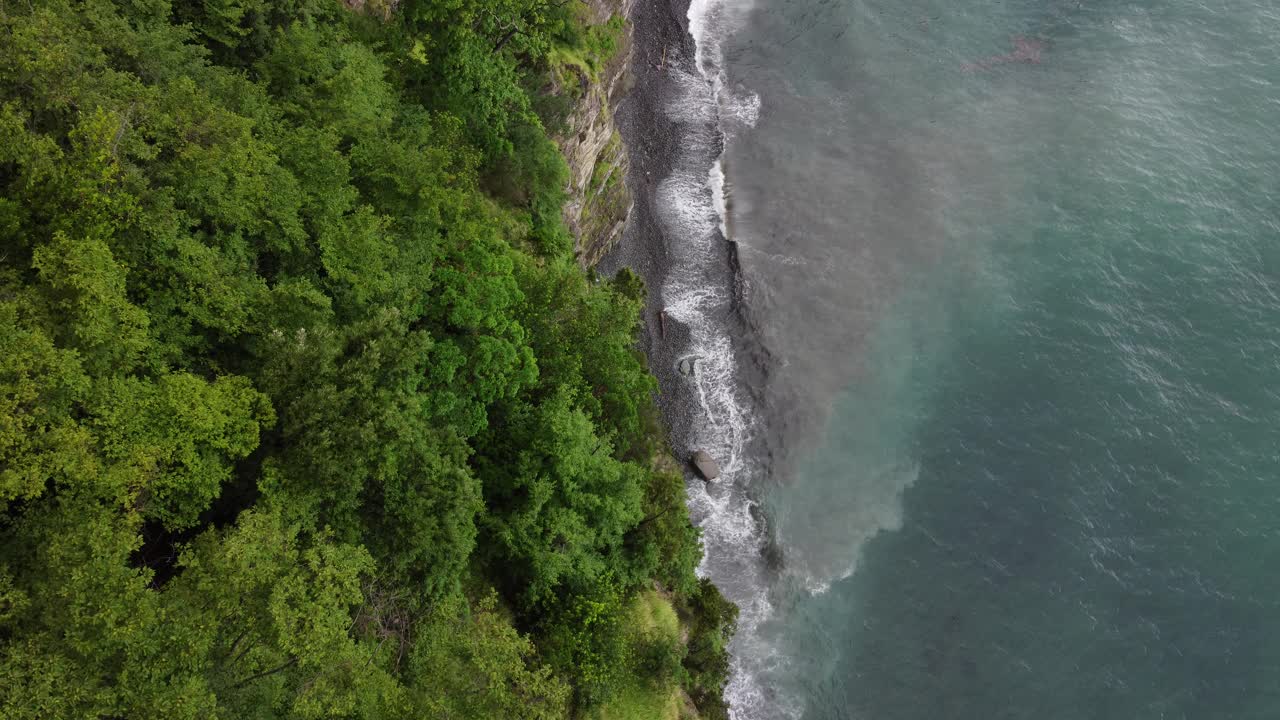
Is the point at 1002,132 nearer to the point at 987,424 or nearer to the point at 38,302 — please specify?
the point at 987,424

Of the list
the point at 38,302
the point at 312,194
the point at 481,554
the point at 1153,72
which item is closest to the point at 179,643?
the point at 38,302

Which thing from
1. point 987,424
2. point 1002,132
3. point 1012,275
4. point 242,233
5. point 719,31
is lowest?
point 987,424

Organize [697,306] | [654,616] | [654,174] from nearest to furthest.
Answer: [654,616], [697,306], [654,174]

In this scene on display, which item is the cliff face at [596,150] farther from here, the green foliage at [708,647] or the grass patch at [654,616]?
the green foliage at [708,647]

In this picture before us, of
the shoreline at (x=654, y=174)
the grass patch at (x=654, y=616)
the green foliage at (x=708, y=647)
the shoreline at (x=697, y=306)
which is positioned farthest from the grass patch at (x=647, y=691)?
the shoreline at (x=654, y=174)

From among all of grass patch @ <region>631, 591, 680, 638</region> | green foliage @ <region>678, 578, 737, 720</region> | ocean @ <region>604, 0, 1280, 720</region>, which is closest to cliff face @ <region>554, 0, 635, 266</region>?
ocean @ <region>604, 0, 1280, 720</region>

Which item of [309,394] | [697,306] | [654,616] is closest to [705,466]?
[654,616]

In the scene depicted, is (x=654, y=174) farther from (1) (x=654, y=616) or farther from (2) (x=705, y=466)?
(1) (x=654, y=616)
